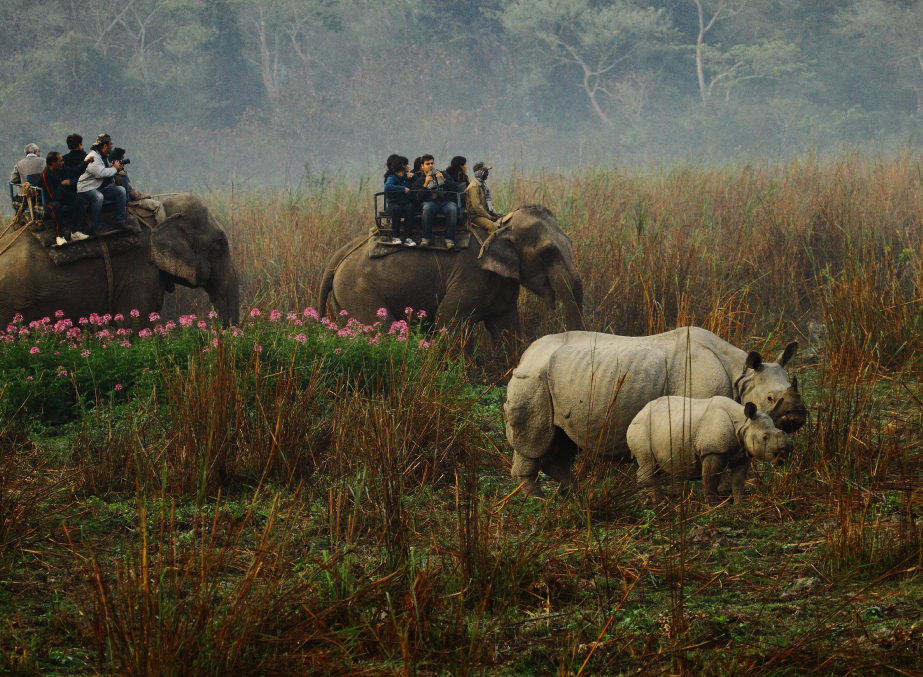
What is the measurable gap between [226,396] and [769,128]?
34.3 metres

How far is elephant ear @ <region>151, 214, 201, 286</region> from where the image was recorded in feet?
29.2

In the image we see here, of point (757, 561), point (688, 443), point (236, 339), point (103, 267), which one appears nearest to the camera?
point (757, 561)

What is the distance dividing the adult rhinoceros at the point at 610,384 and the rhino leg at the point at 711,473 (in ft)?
1.14

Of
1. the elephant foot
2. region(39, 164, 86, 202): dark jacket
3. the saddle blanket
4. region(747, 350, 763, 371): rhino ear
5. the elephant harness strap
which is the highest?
region(39, 164, 86, 202): dark jacket

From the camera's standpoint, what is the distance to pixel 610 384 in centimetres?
496

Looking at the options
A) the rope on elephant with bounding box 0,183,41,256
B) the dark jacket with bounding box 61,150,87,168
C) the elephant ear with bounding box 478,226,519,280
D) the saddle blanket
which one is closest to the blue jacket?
the saddle blanket

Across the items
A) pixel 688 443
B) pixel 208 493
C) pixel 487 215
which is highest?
pixel 487 215

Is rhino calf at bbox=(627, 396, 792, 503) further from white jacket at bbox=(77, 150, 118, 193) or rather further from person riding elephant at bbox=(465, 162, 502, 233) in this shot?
white jacket at bbox=(77, 150, 118, 193)

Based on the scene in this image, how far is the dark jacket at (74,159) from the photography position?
27.8 feet

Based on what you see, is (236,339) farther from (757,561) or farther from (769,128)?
(769,128)

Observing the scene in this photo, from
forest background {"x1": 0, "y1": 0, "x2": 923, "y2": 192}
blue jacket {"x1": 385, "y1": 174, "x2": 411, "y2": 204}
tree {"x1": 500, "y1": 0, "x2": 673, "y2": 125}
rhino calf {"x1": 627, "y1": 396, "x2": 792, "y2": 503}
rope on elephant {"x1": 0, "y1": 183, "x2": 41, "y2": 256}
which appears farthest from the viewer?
tree {"x1": 500, "y1": 0, "x2": 673, "y2": 125}

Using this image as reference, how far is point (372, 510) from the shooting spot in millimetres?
4352

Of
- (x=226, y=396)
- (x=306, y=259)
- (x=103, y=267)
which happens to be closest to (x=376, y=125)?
(x=306, y=259)

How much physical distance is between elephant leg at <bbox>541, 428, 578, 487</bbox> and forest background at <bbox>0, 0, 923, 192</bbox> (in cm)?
3030
